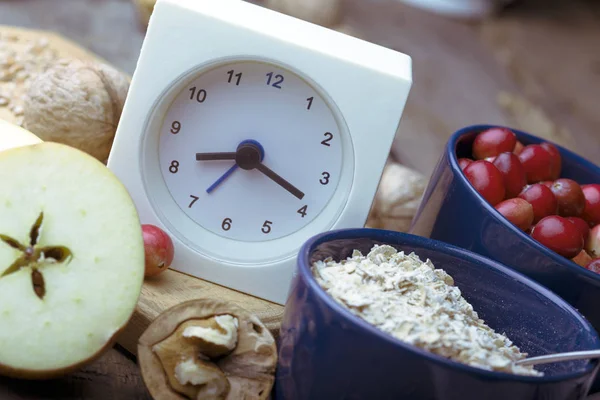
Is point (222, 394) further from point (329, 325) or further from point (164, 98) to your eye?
point (164, 98)

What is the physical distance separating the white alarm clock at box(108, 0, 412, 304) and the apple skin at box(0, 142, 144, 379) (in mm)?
232

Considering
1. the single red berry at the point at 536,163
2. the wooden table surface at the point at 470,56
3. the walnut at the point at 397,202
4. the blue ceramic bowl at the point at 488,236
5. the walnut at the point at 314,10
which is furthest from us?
the walnut at the point at 314,10

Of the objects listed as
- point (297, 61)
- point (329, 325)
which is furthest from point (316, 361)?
point (297, 61)

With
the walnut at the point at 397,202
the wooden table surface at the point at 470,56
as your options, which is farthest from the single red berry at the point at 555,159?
the wooden table surface at the point at 470,56

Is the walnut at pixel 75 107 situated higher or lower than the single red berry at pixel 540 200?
lower

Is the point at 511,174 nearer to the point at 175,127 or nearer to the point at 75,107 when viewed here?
the point at 175,127

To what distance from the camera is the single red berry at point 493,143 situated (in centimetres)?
107

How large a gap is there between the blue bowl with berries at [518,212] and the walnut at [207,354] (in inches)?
12.7

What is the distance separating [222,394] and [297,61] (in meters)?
0.44

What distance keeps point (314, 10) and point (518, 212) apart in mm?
1579

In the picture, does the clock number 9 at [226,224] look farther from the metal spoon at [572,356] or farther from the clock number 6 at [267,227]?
the metal spoon at [572,356]

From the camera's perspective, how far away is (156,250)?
0.91 meters

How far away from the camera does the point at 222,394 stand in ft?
2.44

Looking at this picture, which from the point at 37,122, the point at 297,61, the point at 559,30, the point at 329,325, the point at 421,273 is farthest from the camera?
the point at 559,30
